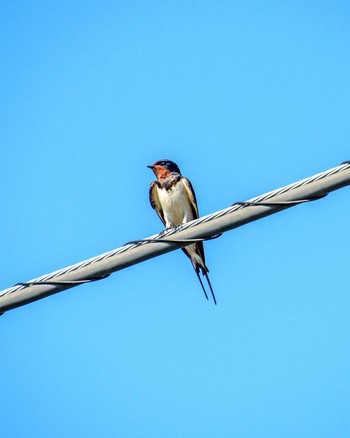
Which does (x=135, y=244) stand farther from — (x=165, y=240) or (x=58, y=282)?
(x=58, y=282)

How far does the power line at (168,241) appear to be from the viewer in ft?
12.9

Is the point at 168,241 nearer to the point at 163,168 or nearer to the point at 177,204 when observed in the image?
the point at 177,204

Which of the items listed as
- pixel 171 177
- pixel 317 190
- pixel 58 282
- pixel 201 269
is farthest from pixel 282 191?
pixel 171 177

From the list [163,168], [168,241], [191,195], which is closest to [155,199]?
[163,168]

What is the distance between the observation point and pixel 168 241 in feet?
13.7

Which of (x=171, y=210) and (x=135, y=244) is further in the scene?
(x=171, y=210)

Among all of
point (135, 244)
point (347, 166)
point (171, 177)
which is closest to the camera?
point (347, 166)

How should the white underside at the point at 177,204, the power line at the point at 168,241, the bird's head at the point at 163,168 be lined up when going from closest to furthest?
the power line at the point at 168,241, the white underside at the point at 177,204, the bird's head at the point at 163,168

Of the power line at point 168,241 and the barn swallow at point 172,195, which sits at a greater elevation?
the barn swallow at point 172,195

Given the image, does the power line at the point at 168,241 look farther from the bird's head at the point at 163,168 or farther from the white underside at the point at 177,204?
the bird's head at the point at 163,168

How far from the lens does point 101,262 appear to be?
407cm

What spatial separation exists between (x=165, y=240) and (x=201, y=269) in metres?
4.52

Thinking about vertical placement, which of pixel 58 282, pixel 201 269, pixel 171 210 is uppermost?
pixel 171 210

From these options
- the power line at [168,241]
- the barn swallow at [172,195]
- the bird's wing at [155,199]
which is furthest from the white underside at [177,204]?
the power line at [168,241]
